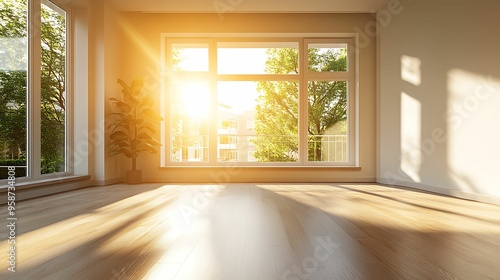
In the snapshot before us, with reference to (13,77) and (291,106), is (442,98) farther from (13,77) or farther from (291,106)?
(13,77)

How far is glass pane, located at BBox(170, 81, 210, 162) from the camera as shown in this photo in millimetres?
6039

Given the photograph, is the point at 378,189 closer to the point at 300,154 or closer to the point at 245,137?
the point at 300,154

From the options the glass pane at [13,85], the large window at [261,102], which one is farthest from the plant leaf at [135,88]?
the glass pane at [13,85]

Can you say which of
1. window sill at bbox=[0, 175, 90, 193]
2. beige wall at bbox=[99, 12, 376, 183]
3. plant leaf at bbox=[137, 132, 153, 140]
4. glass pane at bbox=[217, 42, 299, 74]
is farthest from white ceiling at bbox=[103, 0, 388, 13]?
window sill at bbox=[0, 175, 90, 193]

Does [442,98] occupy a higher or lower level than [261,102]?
lower

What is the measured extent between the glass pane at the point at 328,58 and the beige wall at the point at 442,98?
65 cm

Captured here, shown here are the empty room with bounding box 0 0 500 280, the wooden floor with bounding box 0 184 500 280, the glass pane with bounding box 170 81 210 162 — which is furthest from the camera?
the glass pane with bounding box 170 81 210 162

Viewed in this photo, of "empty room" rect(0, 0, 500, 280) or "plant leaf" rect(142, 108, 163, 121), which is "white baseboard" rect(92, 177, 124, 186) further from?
"plant leaf" rect(142, 108, 163, 121)

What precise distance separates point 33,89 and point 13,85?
0.27 meters

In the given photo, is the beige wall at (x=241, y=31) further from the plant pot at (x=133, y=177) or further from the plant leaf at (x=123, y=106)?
the plant leaf at (x=123, y=106)

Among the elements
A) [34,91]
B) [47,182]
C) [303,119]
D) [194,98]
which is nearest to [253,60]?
[194,98]

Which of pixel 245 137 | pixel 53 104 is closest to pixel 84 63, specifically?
pixel 53 104

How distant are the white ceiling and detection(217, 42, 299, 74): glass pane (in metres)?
0.67

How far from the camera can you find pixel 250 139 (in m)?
6.22
